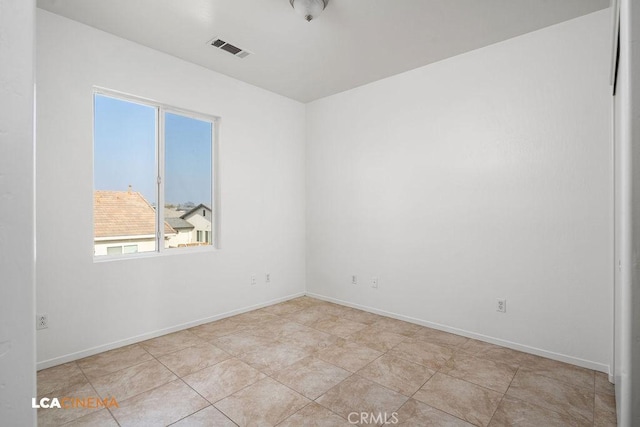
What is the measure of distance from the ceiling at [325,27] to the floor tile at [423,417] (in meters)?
2.84

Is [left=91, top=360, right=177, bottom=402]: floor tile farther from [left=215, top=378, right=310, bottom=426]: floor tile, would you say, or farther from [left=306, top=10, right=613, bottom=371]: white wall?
[left=306, top=10, right=613, bottom=371]: white wall

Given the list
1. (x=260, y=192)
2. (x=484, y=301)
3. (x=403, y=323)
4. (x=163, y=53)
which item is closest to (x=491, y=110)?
(x=484, y=301)

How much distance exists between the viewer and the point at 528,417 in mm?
1920

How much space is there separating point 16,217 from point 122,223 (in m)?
2.68

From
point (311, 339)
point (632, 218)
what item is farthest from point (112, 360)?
point (632, 218)

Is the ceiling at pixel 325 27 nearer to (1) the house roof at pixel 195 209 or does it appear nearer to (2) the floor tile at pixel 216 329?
(1) the house roof at pixel 195 209

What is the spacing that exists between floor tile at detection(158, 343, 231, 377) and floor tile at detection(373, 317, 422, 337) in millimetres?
1641

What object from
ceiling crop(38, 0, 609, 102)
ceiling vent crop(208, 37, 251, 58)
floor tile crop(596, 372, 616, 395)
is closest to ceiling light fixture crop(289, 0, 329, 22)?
ceiling crop(38, 0, 609, 102)

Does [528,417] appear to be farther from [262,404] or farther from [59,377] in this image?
[59,377]

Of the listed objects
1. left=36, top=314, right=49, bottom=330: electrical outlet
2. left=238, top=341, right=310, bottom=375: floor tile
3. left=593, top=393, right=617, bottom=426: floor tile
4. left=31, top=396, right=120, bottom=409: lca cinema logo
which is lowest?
left=593, top=393, right=617, bottom=426: floor tile

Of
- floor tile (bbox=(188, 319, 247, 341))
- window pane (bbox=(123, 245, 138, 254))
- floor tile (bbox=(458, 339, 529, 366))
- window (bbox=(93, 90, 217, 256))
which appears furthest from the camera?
floor tile (bbox=(188, 319, 247, 341))

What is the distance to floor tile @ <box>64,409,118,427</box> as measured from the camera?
6.01ft

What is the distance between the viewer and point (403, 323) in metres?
3.54

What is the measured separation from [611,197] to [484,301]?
1320 mm
